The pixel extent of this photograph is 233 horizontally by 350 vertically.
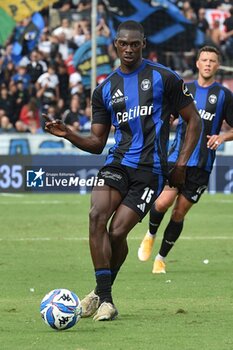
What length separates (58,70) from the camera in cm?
2395

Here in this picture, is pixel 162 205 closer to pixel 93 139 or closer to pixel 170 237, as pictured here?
pixel 170 237

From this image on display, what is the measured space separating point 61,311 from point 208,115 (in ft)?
15.7

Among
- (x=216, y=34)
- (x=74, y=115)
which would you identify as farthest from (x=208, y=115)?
(x=216, y=34)

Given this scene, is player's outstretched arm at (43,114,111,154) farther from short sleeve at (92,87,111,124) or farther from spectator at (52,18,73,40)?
spectator at (52,18,73,40)

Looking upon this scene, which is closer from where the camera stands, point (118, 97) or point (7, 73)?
point (118, 97)

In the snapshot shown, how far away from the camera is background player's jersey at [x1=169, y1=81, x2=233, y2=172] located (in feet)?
37.5

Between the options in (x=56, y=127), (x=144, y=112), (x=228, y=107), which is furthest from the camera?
(x=228, y=107)

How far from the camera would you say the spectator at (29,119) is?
23.2 meters

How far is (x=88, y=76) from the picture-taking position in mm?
23906

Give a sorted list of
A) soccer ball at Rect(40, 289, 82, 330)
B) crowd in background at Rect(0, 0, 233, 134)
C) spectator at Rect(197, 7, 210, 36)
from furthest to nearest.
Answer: spectator at Rect(197, 7, 210, 36), crowd in background at Rect(0, 0, 233, 134), soccer ball at Rect(40, 289, 82, 330)

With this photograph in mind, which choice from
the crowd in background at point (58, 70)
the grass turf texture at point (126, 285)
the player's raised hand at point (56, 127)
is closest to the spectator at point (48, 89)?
the crowd in background at point (58, 70)

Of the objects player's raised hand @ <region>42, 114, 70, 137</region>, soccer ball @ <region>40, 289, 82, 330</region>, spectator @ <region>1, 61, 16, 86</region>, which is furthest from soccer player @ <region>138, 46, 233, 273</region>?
spectator @ <region>1, 61, 16, 86</region>

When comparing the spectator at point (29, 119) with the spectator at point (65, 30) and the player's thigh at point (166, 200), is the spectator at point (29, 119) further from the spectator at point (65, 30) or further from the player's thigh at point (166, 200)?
the player's thigh at point (166, 200)

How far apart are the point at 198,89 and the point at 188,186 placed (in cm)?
113
